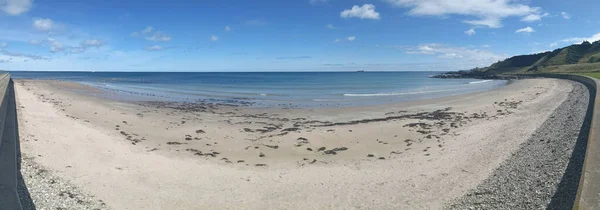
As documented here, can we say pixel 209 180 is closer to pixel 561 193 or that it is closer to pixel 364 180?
pixel 364 180

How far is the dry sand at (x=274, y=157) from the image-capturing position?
28.2ft

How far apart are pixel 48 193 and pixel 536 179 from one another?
11.1 metres

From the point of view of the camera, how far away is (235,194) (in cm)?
884

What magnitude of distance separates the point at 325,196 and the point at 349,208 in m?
0.89

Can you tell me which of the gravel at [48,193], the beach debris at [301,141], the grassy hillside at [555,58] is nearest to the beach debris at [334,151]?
the beach debris at [301,141]

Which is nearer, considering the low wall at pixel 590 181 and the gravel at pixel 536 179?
the low wall at pixel 590 181

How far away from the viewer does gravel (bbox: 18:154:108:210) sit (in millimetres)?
7062

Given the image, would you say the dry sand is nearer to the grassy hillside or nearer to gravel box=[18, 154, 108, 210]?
gravel box=[18, 154, 108, 210]

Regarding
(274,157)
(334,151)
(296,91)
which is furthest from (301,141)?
(296,91)

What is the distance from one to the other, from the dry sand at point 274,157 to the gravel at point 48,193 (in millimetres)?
333

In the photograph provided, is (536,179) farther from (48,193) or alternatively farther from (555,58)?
(555,58)

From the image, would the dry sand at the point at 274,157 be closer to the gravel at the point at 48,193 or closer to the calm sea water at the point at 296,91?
the gravel at the point at 48,193

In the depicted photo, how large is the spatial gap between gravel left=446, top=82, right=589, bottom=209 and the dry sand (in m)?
0.52

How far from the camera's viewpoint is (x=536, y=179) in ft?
26.4
